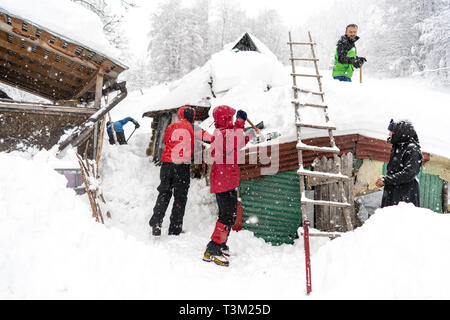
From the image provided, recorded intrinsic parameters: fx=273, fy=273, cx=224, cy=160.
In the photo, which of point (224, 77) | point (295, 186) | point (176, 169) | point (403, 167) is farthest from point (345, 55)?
point (176, 169)

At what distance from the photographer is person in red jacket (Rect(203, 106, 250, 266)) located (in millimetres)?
3904

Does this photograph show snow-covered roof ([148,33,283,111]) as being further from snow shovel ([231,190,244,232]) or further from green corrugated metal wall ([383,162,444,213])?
green corrugated metal wall ([383,162,444,213])

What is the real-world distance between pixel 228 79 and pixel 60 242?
689 cm

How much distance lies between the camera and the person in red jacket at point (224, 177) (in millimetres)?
3904

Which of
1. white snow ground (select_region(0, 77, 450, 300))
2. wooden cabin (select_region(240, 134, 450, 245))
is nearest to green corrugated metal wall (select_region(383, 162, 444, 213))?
wooden cabin (select_region(240, 134, 450, 245))

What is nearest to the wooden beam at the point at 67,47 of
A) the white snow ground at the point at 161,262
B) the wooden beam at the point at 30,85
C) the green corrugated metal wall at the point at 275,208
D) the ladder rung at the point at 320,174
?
the wooden beam at the point at 30,85

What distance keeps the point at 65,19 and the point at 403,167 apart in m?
6.38

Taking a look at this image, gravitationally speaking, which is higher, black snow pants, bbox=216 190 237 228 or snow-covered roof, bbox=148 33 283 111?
snow-covered roof, bbox=148 33 283 111

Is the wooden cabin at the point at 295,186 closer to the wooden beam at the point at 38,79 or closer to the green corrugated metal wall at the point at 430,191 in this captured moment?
the green corrugated metal wall at the point at 430,191

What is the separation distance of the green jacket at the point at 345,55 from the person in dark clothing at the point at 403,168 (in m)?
3.45

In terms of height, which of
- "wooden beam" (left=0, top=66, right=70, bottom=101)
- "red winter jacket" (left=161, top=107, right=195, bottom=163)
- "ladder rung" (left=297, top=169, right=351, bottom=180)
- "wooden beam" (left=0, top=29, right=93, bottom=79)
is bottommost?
"ladder rung" (left=297, top=169, right=351, bottom=180)

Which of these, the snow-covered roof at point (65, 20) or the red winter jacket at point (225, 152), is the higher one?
the snow-covered roof at point (65, 20)

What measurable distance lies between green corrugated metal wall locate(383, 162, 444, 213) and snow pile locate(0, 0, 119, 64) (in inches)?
276

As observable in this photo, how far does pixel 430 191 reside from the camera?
5.77 m
